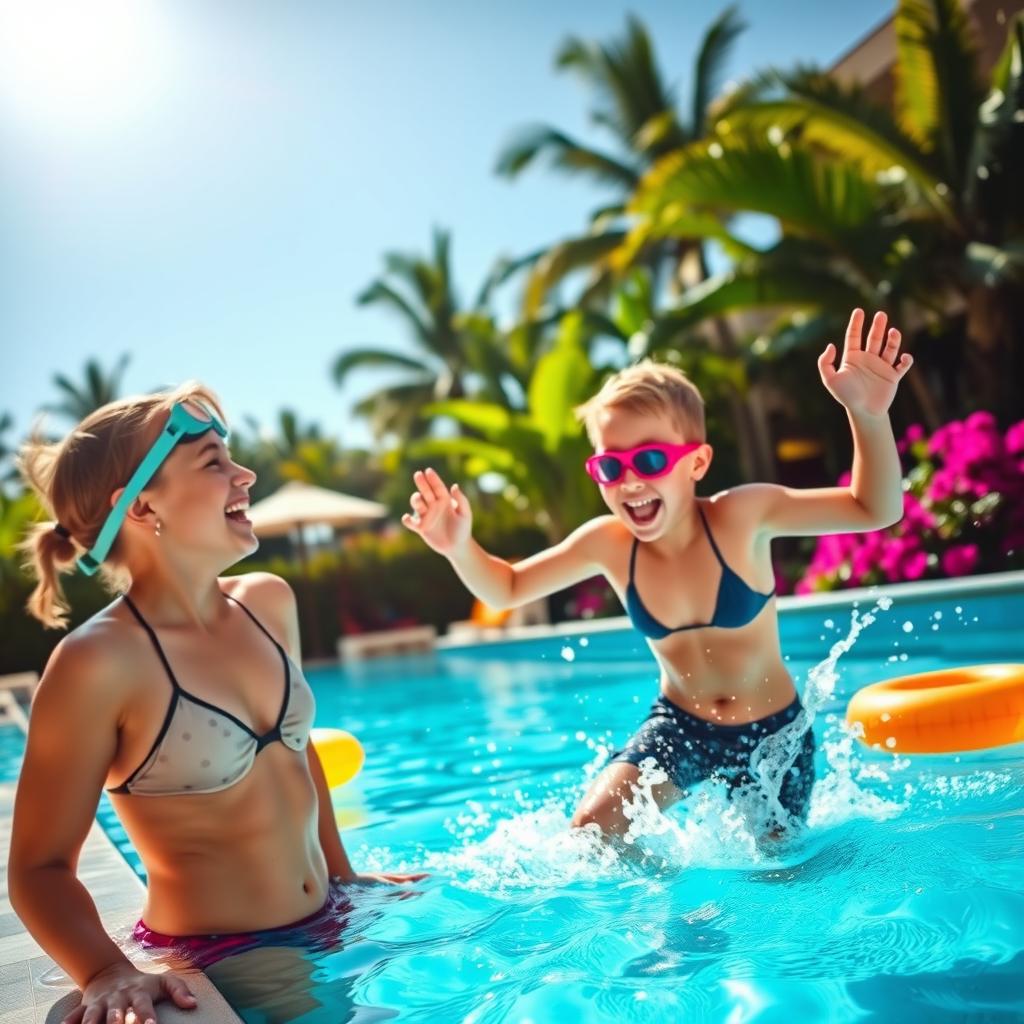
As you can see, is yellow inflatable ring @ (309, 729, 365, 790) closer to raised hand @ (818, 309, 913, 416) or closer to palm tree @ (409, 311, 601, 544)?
raised hand @ (818, 309, 913, 416)

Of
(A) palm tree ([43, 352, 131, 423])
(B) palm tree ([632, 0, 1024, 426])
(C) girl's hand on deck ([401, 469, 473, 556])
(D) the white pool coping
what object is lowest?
(D) the white pool coping

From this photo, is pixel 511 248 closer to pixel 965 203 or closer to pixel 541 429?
pixel 541 429

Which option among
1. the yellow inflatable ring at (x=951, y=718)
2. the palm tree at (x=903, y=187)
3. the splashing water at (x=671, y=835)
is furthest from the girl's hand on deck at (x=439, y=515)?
the palm tree at (x=903, y=187)

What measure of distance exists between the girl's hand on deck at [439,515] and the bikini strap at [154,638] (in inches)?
44.6

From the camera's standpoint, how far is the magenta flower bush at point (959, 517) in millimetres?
10680

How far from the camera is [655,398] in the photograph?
11.4 ft

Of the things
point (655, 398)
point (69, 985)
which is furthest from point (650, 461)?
point (69, 985)

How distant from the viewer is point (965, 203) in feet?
Answer: 42.3

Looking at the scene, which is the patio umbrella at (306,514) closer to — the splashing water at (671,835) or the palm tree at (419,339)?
the palm tree at (419,339)

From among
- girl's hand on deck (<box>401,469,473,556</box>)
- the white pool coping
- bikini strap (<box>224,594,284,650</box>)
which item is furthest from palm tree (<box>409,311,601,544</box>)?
bikini strap (<box>224,594,284,650</box>)

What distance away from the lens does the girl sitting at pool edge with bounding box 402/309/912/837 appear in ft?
11.0

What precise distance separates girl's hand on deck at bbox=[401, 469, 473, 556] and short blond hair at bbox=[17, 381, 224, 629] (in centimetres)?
114

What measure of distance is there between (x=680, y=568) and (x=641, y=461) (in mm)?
431

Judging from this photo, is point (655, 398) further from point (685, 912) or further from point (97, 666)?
point (97, 666)
